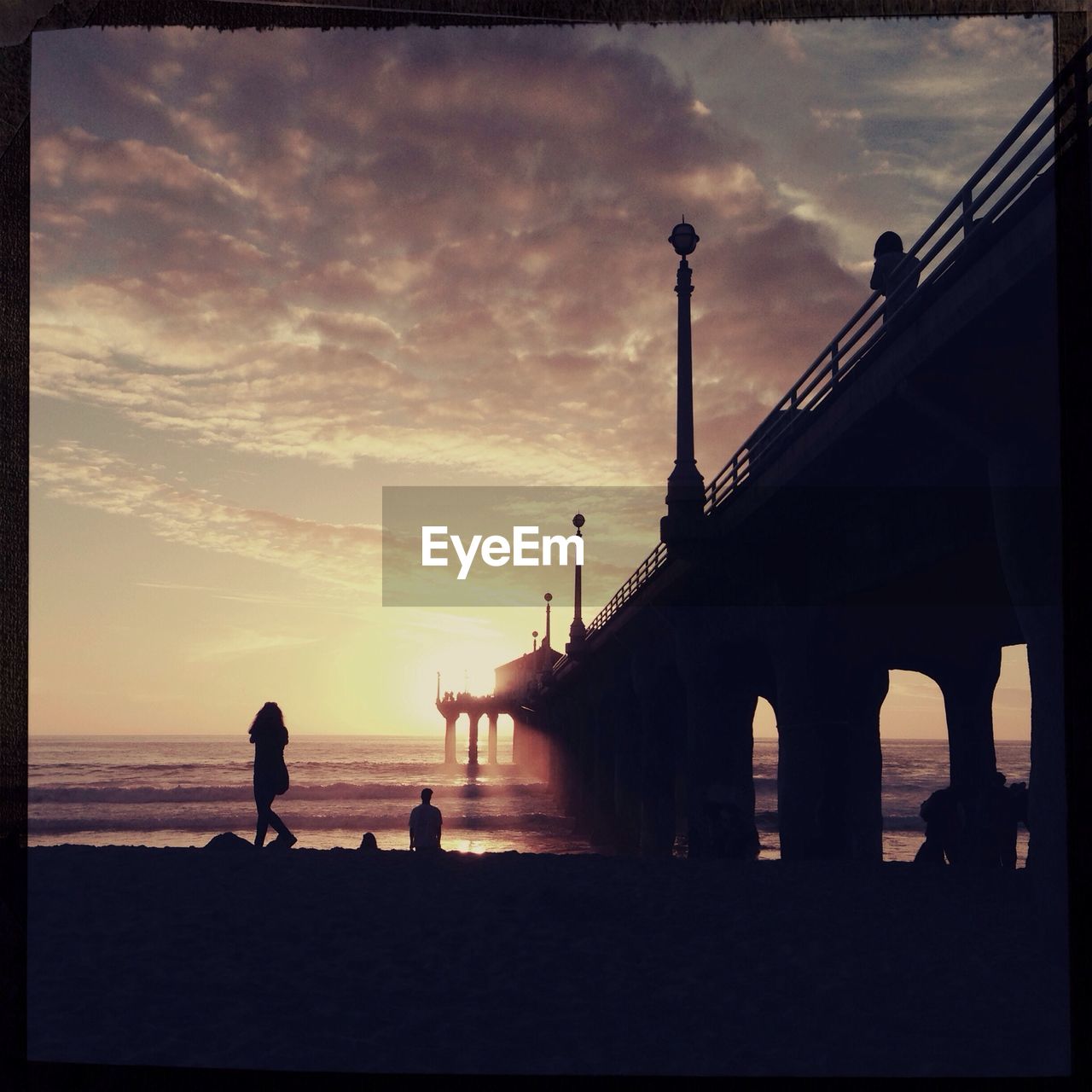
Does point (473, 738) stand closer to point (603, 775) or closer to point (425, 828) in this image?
point (603, 775)

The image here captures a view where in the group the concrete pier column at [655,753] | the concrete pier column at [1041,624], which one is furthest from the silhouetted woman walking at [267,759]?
the concrete pier column at [655,753]

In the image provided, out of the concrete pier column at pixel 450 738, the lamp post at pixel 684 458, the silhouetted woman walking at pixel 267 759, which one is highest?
the lamp post at pixel 684 458

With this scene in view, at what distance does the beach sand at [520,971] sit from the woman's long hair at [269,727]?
2.36m

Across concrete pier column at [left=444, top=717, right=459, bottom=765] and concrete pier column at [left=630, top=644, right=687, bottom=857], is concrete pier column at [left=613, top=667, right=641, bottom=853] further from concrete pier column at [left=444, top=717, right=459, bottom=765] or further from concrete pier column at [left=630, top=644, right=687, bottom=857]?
concrete pier column at [left=444, top=717, right=459, bottom=765]

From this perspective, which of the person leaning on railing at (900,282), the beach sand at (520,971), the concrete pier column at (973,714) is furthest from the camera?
the concrete pier column at (973,714)

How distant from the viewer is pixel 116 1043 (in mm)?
7945

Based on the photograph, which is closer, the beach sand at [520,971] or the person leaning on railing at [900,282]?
the beach sand at [520,971]

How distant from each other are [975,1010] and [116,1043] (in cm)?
615

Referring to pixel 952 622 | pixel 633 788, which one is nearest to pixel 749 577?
pixel 952 622

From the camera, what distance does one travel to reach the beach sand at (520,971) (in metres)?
7.93

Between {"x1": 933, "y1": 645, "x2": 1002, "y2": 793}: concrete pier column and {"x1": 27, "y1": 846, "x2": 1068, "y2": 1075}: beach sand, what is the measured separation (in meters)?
13.9

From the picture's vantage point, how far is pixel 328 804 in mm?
88125

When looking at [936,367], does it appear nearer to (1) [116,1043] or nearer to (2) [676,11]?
(2) [676,11]

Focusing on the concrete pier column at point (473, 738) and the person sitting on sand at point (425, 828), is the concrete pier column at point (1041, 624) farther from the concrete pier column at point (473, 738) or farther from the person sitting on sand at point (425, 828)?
the concrete pier column at point (473, 738)
